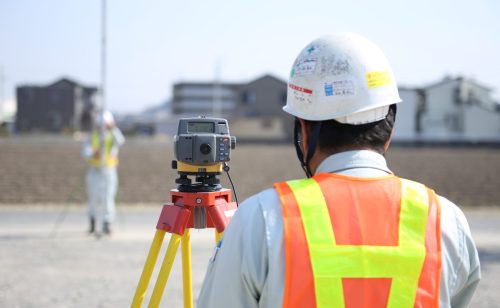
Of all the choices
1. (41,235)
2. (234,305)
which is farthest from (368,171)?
(41,235)

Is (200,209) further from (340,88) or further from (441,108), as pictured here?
(441,108)

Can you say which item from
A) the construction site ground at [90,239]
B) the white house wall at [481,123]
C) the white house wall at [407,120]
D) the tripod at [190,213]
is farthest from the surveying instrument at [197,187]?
the white house wall at [481,123]

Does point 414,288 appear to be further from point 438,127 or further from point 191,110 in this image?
point 191,110

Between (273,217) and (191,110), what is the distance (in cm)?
9150

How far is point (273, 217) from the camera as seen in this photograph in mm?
1334

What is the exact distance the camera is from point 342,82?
148 cm

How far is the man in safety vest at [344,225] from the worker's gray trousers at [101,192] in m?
7.03

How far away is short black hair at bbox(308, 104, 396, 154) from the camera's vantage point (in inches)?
58.1

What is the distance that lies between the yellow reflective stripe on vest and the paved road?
155 inches

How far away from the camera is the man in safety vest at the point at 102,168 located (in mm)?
8281

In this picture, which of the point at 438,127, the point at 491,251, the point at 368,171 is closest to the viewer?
the point at 368,171

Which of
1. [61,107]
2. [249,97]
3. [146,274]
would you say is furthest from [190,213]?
[249,97]

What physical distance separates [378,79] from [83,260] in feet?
18.9

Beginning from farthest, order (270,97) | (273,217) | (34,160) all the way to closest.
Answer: (270,97) < (34,160) < (273,217)
